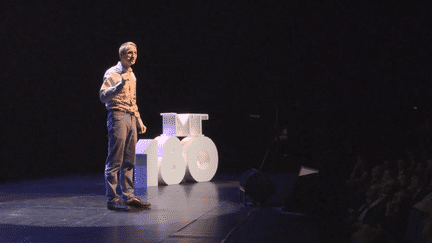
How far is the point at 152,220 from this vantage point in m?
3.73

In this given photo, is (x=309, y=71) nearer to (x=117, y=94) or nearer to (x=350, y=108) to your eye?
(x=350, y=108)

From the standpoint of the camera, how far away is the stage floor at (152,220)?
3070mm

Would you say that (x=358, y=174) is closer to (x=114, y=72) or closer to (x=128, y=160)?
(x=128, y=160)

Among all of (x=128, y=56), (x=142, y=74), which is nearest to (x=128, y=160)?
(x=128, y=56)

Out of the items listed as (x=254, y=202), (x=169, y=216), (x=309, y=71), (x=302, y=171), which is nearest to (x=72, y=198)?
(x=169, y=216)

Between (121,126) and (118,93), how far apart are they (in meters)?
0.32

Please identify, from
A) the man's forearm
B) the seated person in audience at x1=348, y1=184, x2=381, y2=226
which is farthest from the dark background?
the seated person in audience at x1=348, y1=184, x2=381, y2=226

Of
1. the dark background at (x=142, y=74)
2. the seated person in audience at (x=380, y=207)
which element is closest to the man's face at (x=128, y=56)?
the seated person in audience at (x=380, y=207)

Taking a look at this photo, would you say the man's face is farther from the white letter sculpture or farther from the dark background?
the dark background

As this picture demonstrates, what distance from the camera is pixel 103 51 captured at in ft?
27.8

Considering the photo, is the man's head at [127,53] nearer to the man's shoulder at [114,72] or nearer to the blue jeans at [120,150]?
the man's shoulder at [114,72]

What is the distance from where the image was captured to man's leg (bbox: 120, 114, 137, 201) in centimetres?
421

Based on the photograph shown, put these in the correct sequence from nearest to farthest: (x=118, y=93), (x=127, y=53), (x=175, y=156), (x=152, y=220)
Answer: (x=152, y=220) < (x=118, y=93) < (x=127, y=53) < (x=175, y=156)

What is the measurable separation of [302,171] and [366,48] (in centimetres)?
129
